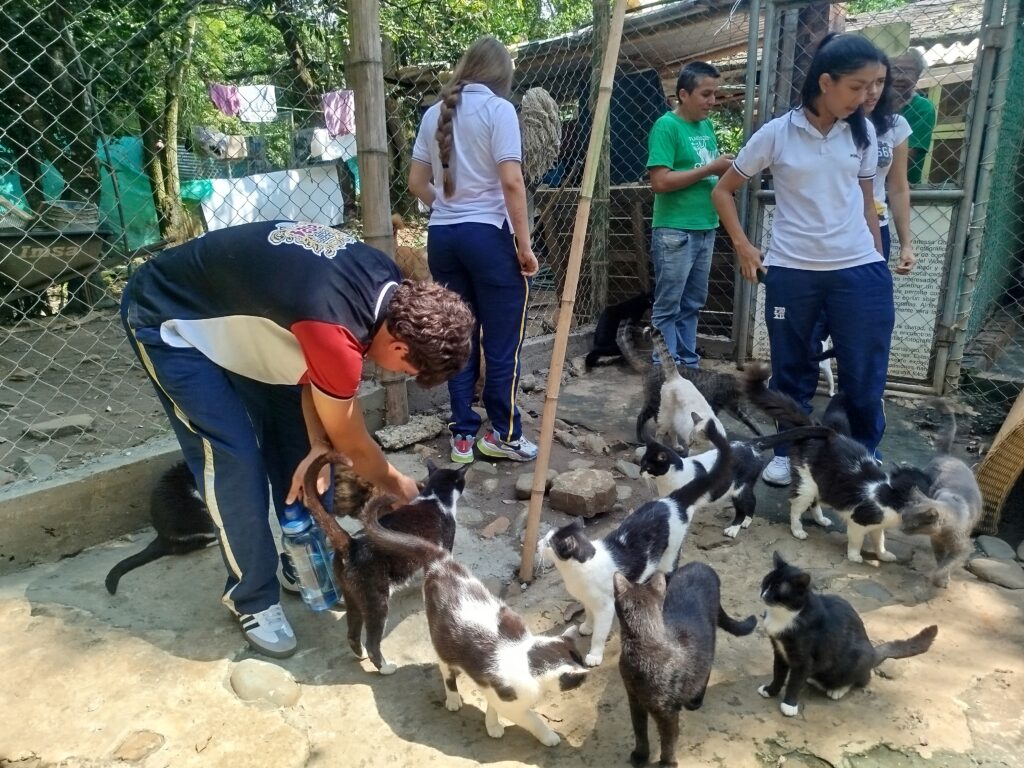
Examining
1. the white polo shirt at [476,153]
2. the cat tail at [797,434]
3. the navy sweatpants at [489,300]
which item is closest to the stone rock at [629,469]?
the navy sweatpants at [489,300]

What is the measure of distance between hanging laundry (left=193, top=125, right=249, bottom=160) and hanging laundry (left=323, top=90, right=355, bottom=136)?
16.3 feet

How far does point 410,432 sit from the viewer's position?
14.4 feet

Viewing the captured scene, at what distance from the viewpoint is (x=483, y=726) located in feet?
7.60

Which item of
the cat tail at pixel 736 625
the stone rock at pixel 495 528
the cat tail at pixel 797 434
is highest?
the cat tail at pixel 797 434

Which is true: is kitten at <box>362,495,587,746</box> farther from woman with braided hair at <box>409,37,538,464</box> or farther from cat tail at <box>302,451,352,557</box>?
woman with braided hair at <box>409,37,538,464</box>

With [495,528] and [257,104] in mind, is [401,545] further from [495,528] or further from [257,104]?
[257,104]

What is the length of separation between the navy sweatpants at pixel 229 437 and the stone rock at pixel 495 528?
114 centimetres

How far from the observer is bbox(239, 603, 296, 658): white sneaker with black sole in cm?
262

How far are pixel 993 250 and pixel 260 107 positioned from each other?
6543 millimetres

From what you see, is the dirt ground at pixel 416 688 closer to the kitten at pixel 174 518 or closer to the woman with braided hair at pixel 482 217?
the kitten at pixel 174 518

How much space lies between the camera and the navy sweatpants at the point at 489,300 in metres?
3.92

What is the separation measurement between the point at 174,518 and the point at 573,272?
207 centimetres

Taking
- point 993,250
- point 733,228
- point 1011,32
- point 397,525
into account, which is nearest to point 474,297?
point 733,228

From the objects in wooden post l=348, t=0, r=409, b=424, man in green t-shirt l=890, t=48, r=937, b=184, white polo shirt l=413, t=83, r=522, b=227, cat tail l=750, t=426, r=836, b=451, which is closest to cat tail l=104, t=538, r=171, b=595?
wooden post l=348, t=0, r=409, b=424
